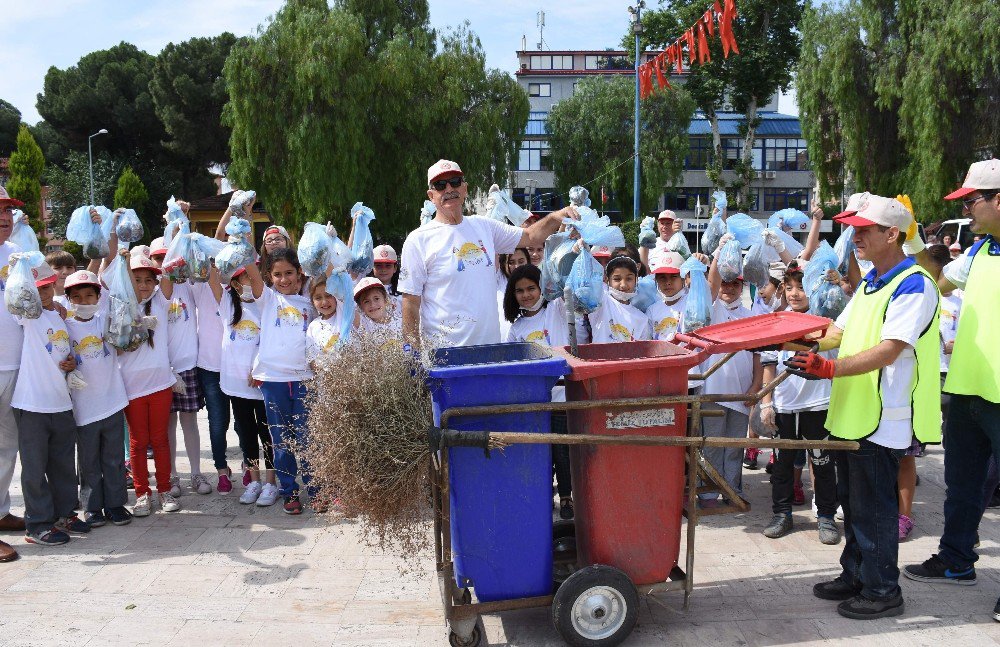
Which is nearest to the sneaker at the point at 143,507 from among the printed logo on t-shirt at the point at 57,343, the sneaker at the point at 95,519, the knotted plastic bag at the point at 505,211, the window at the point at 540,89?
the sneaker at the point at 95,519

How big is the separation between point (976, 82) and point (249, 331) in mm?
21048

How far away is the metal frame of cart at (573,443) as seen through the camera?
303cm

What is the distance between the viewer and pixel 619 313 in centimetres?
487

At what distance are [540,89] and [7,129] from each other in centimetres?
3375

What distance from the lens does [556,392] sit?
4652 millimetres

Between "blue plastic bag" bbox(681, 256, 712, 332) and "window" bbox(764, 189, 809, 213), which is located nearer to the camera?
"blue plastic bag" bbox(681, 256, 712, 332)

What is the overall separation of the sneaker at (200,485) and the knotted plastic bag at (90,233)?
1.74m

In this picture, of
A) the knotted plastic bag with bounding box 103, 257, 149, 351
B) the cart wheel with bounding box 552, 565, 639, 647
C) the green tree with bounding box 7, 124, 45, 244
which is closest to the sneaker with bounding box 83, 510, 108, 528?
the knotted plastic bag with bounding box 103, 257, 149, 351

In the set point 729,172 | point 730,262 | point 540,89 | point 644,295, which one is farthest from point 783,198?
point 644,295

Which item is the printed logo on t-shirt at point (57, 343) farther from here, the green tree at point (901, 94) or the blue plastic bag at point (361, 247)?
the green tree at point (901, 94)

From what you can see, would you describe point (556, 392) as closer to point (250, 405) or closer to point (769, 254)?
point (769, 254)

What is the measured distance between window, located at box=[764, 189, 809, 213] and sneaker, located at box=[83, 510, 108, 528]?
4814cm

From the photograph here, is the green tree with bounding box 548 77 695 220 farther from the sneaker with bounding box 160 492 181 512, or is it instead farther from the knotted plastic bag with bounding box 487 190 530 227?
Answer: the sneaker with bounding box 160 492 181 512

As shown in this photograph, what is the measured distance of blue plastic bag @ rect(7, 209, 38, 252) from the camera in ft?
18.5
